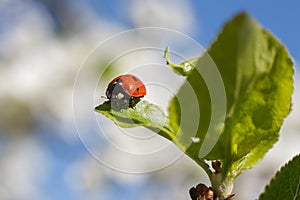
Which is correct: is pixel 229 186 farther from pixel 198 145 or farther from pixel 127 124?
pixel 127 124

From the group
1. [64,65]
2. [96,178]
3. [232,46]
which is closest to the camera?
[232,46]

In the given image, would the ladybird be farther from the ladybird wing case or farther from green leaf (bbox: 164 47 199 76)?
green leaf (bbox: 164 47 199 76)

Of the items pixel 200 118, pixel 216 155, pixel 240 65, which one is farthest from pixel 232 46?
pixel 216 155

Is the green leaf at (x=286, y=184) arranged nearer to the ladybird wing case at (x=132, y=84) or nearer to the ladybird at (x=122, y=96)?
the ladybird at (x=122, y=96)

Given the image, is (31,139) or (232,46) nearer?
(232,46)

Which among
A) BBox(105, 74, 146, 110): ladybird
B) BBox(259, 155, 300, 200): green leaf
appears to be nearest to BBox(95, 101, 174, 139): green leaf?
BBox(105, 74, 146, 110): ladybird

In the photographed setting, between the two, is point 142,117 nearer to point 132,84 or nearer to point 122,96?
point 122,96

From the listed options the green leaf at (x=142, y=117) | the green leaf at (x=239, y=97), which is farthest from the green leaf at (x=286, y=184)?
the green leaf at (x=142, y=117)
